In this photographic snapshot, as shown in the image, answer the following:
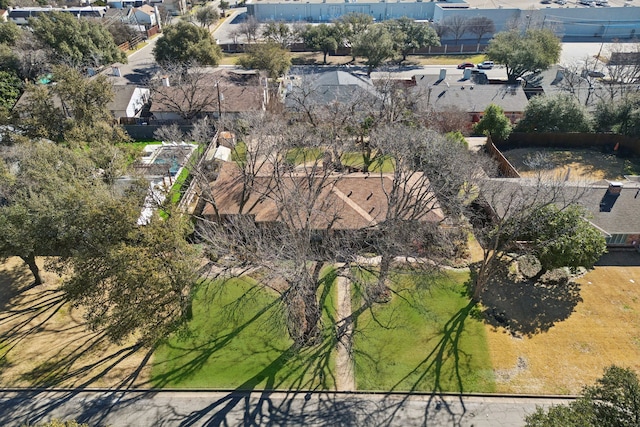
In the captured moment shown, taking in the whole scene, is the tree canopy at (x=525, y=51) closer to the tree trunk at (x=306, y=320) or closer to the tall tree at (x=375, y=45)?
the tall tree at (x=375, y=45)

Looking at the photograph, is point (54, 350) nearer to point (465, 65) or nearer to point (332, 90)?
point (332, 90)

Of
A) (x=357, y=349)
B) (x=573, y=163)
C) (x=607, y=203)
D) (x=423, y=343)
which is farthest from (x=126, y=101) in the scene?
(x=607, y=203)

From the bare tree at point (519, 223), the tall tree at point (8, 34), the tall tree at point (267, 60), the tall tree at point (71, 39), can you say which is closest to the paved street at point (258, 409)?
the bare tree at point (519, 223)

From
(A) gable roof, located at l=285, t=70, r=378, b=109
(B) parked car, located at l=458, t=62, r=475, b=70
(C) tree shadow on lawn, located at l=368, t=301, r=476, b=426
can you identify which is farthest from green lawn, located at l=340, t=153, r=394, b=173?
(B) parked car, located at l=458, t=62, r=475, b=70

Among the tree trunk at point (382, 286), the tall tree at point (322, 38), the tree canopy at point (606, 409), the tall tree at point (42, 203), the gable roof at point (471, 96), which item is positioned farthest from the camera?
the tall tree at point (322, 38)

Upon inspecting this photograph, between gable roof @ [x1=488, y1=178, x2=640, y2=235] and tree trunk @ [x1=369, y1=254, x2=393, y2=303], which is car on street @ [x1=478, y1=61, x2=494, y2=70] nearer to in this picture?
gable roof @ [x1=488, y1=178, x2=640, y2=235]

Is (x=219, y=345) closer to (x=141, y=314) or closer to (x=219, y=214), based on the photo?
(x=141, y=314)
